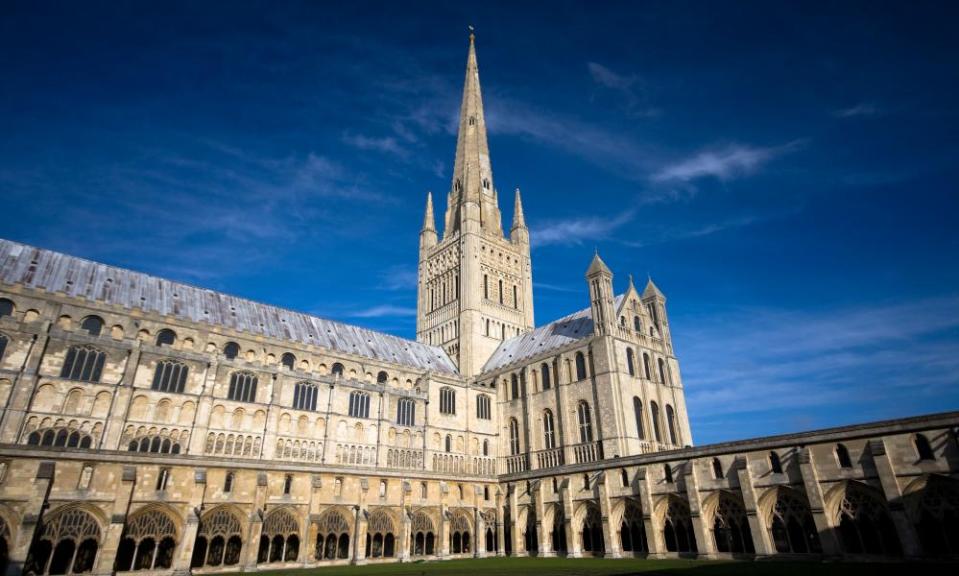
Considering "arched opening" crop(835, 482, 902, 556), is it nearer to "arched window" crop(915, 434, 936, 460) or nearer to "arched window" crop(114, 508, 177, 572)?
"arched window" crop(915, 434, 936, 460)

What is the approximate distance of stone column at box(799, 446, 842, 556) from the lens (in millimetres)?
26781

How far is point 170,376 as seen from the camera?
3916 cm

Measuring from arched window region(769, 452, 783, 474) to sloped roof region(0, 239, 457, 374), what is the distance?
37.0 metres

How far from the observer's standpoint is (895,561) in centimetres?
2450

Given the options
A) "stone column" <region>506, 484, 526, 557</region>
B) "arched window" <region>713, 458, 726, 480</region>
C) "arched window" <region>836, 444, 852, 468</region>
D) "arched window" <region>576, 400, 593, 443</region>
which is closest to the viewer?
"arched window" <region>836, 444, 852, 468</region>

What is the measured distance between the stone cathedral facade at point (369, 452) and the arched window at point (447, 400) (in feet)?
0.63

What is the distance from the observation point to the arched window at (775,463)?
29.9 meters

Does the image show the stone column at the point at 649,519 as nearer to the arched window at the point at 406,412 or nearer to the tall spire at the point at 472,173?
the arched window at the point at 406,412

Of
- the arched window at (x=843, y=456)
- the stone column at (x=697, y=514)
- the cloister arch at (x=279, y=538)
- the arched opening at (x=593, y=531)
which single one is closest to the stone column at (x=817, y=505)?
the arched window at (x=843, y=456)

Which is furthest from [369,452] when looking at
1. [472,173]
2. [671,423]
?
[472,173]

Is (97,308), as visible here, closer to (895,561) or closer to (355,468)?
(355,468)

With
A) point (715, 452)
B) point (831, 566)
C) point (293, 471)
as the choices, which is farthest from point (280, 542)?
→ point (831, 566)

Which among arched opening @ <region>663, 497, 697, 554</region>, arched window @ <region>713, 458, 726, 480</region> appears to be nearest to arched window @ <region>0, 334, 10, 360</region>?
arched opening @ <region>663, 497, 697, 554</region>

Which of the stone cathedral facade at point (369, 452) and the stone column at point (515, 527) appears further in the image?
the stone column at point (515, 527)
